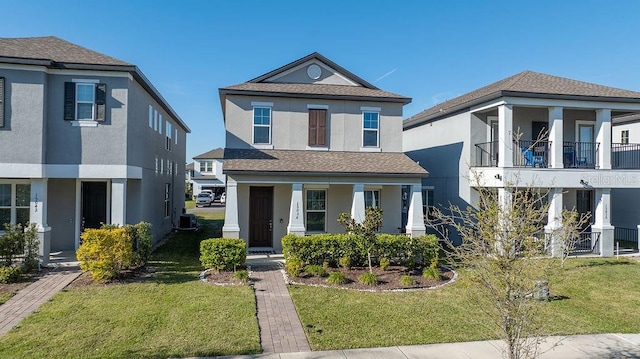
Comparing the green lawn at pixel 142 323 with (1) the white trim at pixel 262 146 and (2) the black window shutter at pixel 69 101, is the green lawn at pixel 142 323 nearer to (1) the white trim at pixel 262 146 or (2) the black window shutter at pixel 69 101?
(2) the black window shutter at pixel 69 101

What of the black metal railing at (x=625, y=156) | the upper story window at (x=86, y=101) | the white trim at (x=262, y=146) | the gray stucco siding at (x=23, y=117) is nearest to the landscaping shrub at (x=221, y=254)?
the white trim at (x=262, y=146)

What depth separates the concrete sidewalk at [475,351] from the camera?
632cm

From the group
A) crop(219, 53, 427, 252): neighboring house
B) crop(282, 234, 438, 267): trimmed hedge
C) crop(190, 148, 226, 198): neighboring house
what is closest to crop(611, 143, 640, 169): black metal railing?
crop(219, 53, 427, 252): neighboring house

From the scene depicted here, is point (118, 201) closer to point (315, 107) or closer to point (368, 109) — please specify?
point (315, 107)

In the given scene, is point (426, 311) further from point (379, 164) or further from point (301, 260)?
point (379, 164)

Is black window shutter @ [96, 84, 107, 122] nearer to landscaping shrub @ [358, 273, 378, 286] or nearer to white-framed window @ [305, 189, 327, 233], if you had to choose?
white-framed window @ [305, 189, 327, 233]

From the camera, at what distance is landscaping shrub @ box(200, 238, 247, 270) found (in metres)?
11.5

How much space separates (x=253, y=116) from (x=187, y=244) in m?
6.96

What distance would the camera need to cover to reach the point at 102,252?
10.4 meters

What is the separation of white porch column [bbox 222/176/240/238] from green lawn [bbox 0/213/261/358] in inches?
102

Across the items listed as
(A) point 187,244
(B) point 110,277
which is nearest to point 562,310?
(B) point 110,277

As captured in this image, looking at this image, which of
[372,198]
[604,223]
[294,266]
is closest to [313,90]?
[372,198]

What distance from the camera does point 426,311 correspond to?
28.2ft

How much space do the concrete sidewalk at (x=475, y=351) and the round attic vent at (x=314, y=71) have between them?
501 inches
